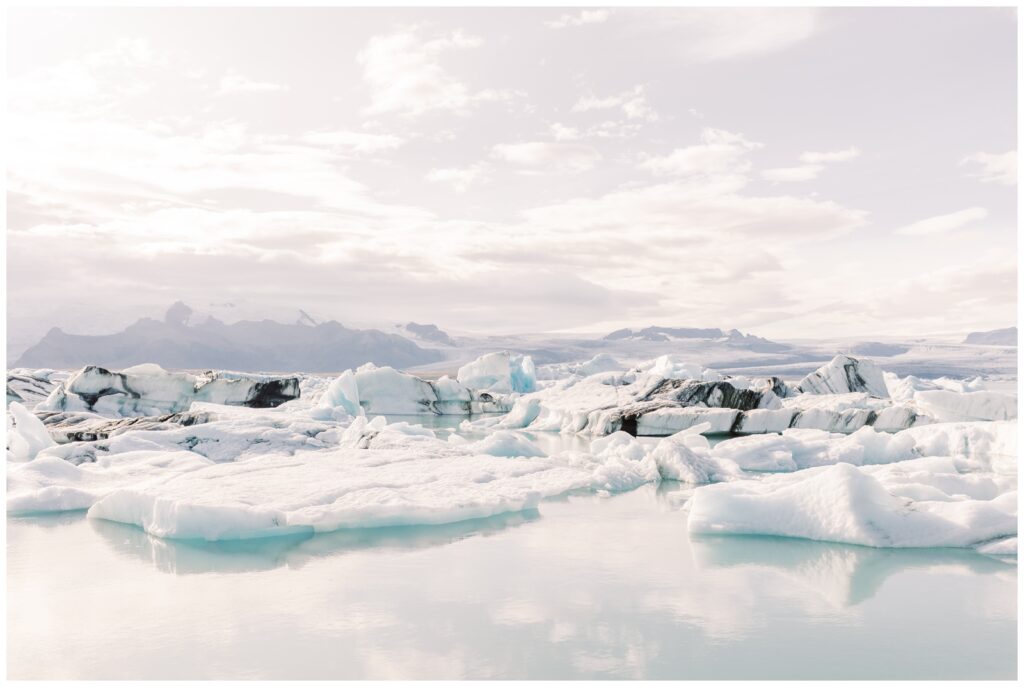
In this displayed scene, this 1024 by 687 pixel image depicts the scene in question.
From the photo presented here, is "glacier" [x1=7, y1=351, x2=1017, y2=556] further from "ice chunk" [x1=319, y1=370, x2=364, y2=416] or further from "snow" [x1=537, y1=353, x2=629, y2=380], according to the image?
"snow" [x1=537, y1=353, x2=629, y2=380]

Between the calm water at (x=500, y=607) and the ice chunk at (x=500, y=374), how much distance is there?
994 inches

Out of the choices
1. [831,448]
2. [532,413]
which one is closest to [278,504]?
[831,448]

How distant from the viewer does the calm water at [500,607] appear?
3355mm

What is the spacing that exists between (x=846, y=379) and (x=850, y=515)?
1581cm

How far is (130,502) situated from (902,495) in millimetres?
6626

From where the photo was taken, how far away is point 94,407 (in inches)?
720

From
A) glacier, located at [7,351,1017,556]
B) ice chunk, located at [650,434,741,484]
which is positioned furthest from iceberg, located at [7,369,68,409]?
ice chunk, located at [650,434,741,484]

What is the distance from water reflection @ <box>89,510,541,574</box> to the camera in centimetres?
515

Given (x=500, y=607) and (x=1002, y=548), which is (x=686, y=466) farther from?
(x=500, y=607)

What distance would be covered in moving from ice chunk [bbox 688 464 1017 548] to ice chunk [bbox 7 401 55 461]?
27.3 feet

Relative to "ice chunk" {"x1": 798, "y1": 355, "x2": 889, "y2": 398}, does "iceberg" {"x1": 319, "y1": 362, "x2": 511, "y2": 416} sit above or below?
below

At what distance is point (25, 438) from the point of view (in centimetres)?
960

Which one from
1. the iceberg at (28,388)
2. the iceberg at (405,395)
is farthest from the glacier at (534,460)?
the iceberg at (28,388)

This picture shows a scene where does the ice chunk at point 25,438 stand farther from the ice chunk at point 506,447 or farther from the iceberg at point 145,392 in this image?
the iceberg at point 145,392
